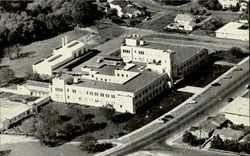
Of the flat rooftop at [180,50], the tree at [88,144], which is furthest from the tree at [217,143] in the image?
the flat rooftop at [180,50]

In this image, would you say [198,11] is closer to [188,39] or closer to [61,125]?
[188,39]

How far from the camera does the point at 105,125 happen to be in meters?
13.0

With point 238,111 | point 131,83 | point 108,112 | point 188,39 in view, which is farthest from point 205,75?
point 108,112

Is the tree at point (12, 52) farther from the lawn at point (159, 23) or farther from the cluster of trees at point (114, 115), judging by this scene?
the cluster of trees at point (114, 115)

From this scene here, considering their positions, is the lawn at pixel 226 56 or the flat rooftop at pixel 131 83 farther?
the lawn at pixel 226 56

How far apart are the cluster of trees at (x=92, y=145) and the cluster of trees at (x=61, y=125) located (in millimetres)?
597

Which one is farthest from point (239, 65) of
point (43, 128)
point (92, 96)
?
point (43, 128)

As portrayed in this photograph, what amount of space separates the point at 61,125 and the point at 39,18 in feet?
25.5

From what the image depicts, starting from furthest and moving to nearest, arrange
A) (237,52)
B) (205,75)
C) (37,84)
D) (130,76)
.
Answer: (237,52) → (205,75) → (37,84) → (130,76)

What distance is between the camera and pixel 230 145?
11.5m

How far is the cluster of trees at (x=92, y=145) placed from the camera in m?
11.9

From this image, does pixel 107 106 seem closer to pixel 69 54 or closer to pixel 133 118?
pixel 133 118

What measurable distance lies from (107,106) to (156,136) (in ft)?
5.51

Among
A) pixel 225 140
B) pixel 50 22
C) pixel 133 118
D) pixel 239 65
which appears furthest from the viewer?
pixel 50 22
